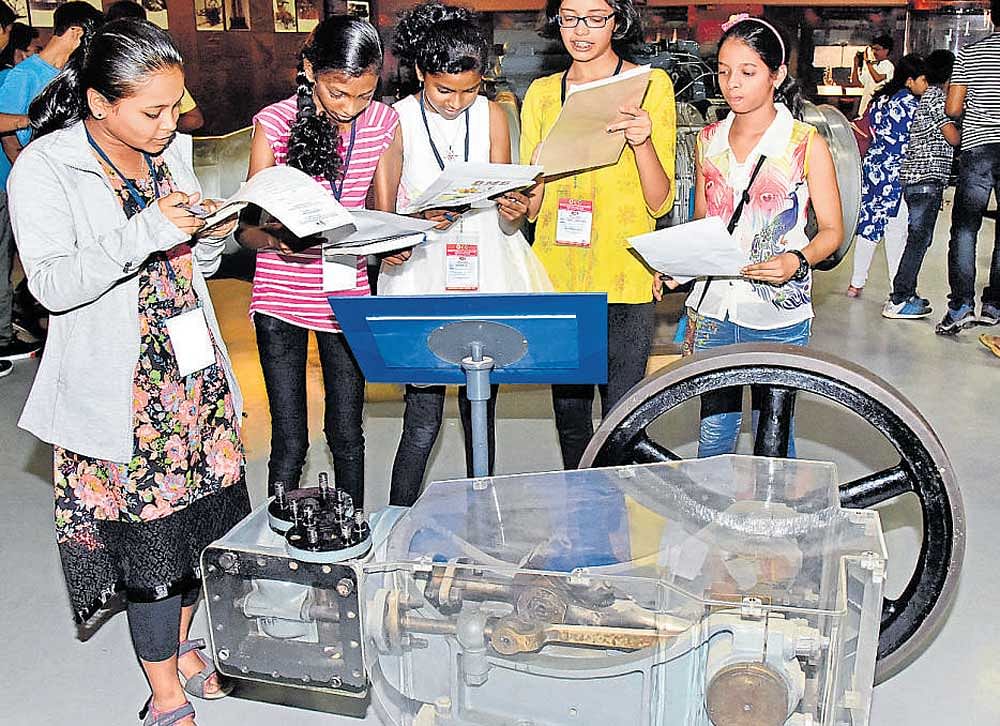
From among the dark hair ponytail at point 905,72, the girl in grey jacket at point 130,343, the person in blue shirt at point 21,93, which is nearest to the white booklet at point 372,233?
the girl in grey jacket at point 130,343

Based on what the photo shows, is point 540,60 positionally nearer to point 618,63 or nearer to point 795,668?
point 618,63

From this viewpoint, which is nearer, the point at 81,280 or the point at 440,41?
the point at 81,280

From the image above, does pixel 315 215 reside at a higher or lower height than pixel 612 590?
higher

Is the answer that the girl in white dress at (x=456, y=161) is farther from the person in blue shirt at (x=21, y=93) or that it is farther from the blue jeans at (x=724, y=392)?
the person in blue shirt at (x=21, y=93)

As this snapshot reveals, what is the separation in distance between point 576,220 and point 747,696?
54.1 inches

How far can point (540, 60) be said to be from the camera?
5133 millimetres

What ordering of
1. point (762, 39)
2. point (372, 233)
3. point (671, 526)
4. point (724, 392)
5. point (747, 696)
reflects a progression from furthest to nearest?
1. point (724, 392)
2. point (762, 39)
3. point (372, 233)
4. point (671, 526)
5. point (747, 696)

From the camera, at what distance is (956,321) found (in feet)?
17.2

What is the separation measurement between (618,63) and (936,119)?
3.71m

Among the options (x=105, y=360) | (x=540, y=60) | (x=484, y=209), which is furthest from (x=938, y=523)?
(x=540, y=60)

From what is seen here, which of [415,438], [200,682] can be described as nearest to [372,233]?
[415,438]

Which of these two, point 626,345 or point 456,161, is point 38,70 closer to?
point 456,161

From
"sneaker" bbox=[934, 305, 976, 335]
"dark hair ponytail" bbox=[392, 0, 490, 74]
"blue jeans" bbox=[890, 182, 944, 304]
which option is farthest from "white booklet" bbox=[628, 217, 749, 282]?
"blue jeans" bbox=[890, 182, 944, 304]

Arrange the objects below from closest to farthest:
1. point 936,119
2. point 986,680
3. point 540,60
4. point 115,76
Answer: point 115,76 < point 986,680 < point 540,60 < point 936,119
